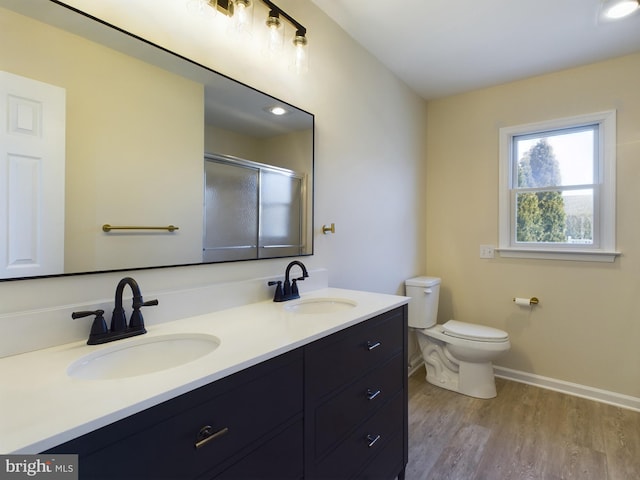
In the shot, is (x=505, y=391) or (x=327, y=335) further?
(x=505, y=391)

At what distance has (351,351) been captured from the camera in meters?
1.23

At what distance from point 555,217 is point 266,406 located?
2.71 m

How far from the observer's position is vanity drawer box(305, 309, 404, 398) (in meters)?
1.07

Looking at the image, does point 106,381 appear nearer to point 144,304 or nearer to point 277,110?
point 144,304

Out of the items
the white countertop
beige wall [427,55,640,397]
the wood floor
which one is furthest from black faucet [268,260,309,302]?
beige wall [427,55,640,397]

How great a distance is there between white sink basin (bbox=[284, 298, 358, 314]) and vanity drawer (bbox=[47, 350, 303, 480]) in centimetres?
56

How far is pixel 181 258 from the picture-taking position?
1254mm

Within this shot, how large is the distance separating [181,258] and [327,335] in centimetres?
63

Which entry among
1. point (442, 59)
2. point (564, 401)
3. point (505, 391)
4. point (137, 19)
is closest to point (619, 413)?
point (564, 401)

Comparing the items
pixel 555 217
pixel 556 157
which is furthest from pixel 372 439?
pixel 556 157

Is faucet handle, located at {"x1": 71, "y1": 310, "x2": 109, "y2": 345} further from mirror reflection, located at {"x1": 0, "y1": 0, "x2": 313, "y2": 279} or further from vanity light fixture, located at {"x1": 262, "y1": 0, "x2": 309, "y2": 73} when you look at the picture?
vanity light fixture, located at {"x1": 262, "y1": 0, "x2": 309, "y2": 73}

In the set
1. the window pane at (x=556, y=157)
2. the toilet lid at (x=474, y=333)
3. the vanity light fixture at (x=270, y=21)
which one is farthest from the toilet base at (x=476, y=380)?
the vanity light fixture at (x=270, y=21)

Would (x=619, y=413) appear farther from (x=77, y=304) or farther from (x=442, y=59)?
(x=77, y=304)

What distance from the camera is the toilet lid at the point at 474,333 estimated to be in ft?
7.71
